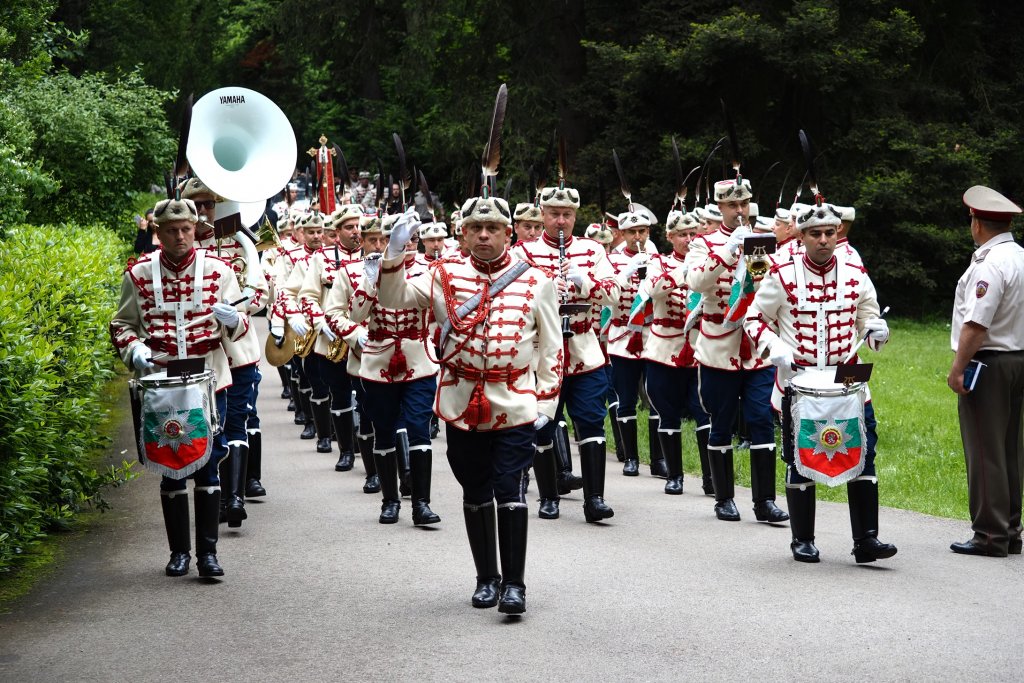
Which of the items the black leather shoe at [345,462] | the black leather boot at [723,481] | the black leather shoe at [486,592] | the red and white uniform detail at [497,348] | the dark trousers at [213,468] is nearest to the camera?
the red and white uniform detail at [497,348]

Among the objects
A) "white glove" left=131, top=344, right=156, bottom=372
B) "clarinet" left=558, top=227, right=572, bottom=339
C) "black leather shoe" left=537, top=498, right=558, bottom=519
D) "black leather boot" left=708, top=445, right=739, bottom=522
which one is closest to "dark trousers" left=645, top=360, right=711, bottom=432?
"black leather boot" left=708, top=445, right=739, bottom=522

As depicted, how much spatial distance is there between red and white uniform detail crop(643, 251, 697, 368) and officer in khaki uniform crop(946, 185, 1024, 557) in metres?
2.68

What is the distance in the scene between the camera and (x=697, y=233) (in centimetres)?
1127

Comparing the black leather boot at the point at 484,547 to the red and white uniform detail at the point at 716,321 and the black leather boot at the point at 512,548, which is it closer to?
the black leather boot at the point at 512,548

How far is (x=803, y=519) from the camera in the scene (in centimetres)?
817

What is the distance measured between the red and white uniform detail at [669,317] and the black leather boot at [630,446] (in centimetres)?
79

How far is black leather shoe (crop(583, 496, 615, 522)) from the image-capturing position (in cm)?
961

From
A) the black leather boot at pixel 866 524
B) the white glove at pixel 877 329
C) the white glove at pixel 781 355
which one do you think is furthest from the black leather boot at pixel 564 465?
the white glove at pixel 877 329

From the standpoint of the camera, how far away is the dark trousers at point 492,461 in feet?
23.0

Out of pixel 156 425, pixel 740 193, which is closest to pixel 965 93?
pixel 740 193

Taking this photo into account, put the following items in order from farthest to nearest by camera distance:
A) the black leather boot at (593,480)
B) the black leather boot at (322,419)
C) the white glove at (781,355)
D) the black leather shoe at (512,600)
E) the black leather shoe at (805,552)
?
the black leather boot at (322,419)
the black leather boot at (593,480)
the black leather shoe at (805,552)
the white glove at (781,355)
the black leather shoe at (512,600)

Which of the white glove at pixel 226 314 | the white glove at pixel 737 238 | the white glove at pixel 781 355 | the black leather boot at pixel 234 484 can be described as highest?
the white glove at pixel 737 238

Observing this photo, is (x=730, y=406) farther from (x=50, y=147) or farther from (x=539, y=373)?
(x=50, y=147)

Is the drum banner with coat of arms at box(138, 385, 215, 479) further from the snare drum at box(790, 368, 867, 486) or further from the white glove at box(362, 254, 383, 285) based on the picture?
the snare drum at box(790, 368, 867, 486)
